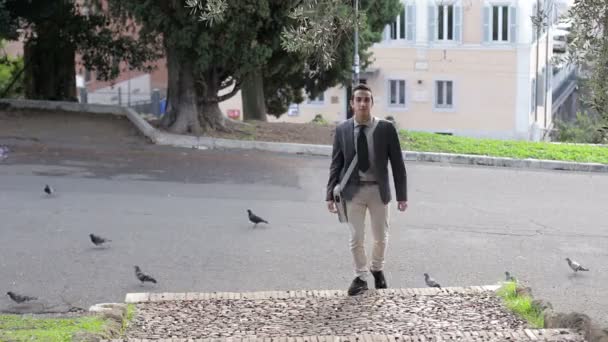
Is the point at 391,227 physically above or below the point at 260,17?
below

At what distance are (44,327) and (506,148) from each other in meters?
12.9

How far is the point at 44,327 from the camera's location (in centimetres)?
809

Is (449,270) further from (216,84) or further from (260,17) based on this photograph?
(216,84)

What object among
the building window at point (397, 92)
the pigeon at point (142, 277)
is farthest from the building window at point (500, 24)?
the pigeon at point (142, 277)

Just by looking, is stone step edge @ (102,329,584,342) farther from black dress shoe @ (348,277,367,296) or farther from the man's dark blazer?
the man's dark blazer

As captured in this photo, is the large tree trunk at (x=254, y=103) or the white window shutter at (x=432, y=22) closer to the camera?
the large tree trunk at (x=254, y=103)

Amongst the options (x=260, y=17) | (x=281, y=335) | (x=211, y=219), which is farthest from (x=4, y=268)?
(x=260, y=17)

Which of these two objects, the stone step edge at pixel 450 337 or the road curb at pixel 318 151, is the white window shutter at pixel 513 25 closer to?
the road curb at pixel 318 151

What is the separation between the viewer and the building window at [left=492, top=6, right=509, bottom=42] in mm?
39969

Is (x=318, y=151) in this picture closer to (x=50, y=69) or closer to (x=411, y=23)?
(x=50, y=69)

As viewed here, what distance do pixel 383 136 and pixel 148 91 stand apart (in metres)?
40.9

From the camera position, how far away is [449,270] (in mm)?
10750

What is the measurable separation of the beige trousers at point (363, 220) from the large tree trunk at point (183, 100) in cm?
1126

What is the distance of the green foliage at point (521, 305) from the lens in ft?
25.6
